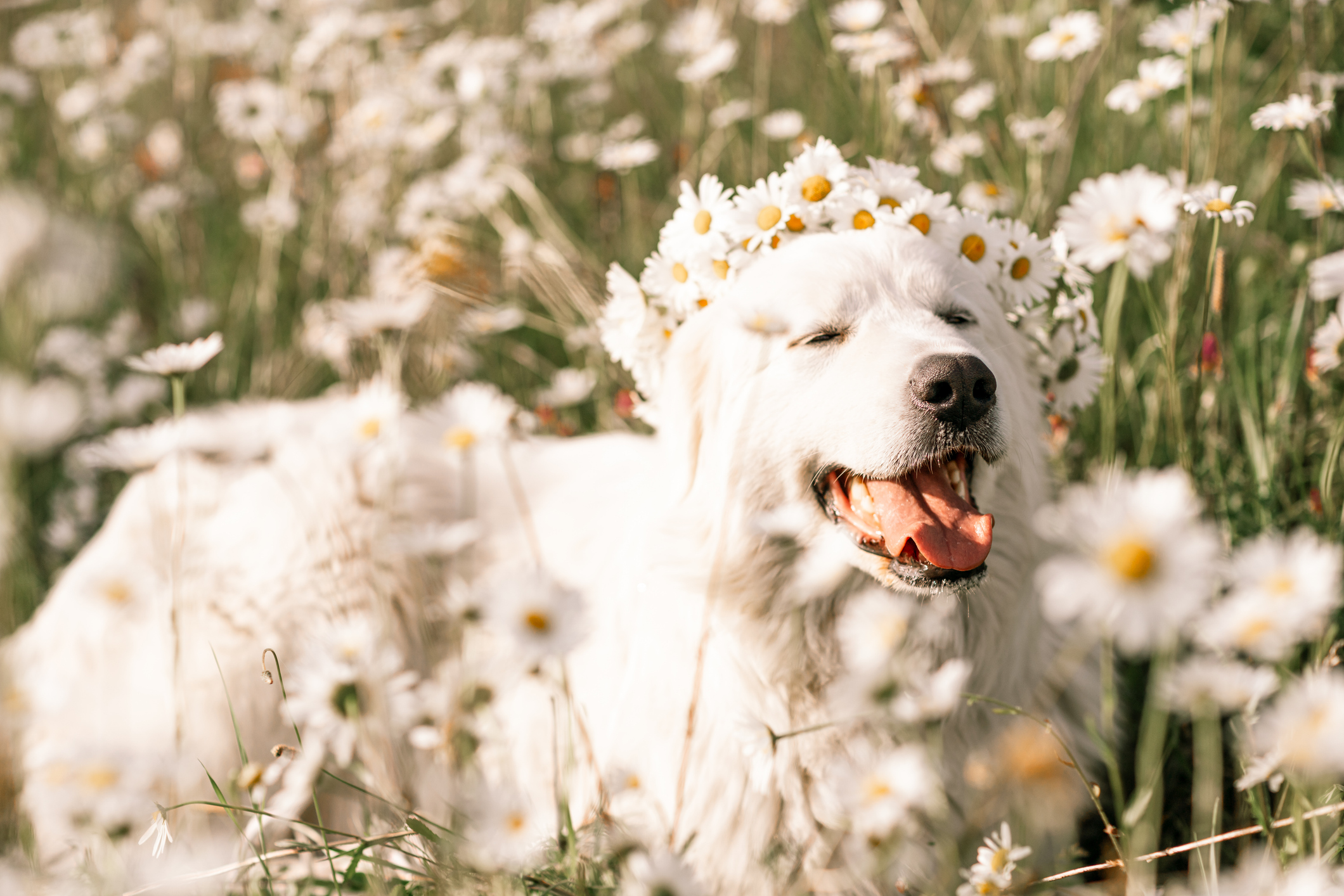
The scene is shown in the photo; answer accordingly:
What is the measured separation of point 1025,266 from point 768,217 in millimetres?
565

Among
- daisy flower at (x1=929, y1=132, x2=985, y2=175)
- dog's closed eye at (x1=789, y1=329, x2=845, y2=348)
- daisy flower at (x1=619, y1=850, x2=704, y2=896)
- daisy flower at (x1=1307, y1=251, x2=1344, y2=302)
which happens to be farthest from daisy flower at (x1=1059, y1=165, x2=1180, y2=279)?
daisy flower at (x1=929, y1=132, x2=985, y2=175)

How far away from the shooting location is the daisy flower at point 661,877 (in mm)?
1010

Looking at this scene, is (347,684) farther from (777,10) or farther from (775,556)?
(777,10)

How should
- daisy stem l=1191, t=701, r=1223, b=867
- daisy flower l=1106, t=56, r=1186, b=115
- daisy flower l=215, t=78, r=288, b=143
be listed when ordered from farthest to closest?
daisy flower l=215, t=78, r=288, b=143, daisy flower l=1106, t=56, r=1186, b=115, daisy stem l=1191, t=701, r=1223, b=867

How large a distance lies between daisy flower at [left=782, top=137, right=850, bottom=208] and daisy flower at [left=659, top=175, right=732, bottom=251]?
0.47 ft

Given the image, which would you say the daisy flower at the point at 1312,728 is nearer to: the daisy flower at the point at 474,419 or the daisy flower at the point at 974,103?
the daisy flower at the point at 474,419

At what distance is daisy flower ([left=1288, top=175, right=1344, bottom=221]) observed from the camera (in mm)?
1912

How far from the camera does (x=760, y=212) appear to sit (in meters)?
1.98

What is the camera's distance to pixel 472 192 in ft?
12.6

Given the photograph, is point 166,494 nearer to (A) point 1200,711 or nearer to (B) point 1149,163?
(A) point 1200,711

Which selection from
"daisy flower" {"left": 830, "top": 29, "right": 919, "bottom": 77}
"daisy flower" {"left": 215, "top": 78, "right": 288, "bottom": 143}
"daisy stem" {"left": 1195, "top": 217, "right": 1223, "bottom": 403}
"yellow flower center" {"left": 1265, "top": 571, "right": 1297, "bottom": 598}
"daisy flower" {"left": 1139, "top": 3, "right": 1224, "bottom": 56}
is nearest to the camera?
"yellow flower center" {"left": 1265, "top": 571, "right": 1297, "bottom": 598}

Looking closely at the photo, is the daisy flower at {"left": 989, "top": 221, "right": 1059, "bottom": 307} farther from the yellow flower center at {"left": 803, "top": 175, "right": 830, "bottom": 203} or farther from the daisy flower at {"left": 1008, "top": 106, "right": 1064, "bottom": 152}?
the daisy flower at {"left": 1008, "top": 106, "right": 1064, "bottom": 152}

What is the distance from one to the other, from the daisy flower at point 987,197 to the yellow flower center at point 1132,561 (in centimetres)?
165

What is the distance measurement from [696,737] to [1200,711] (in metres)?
1.13
